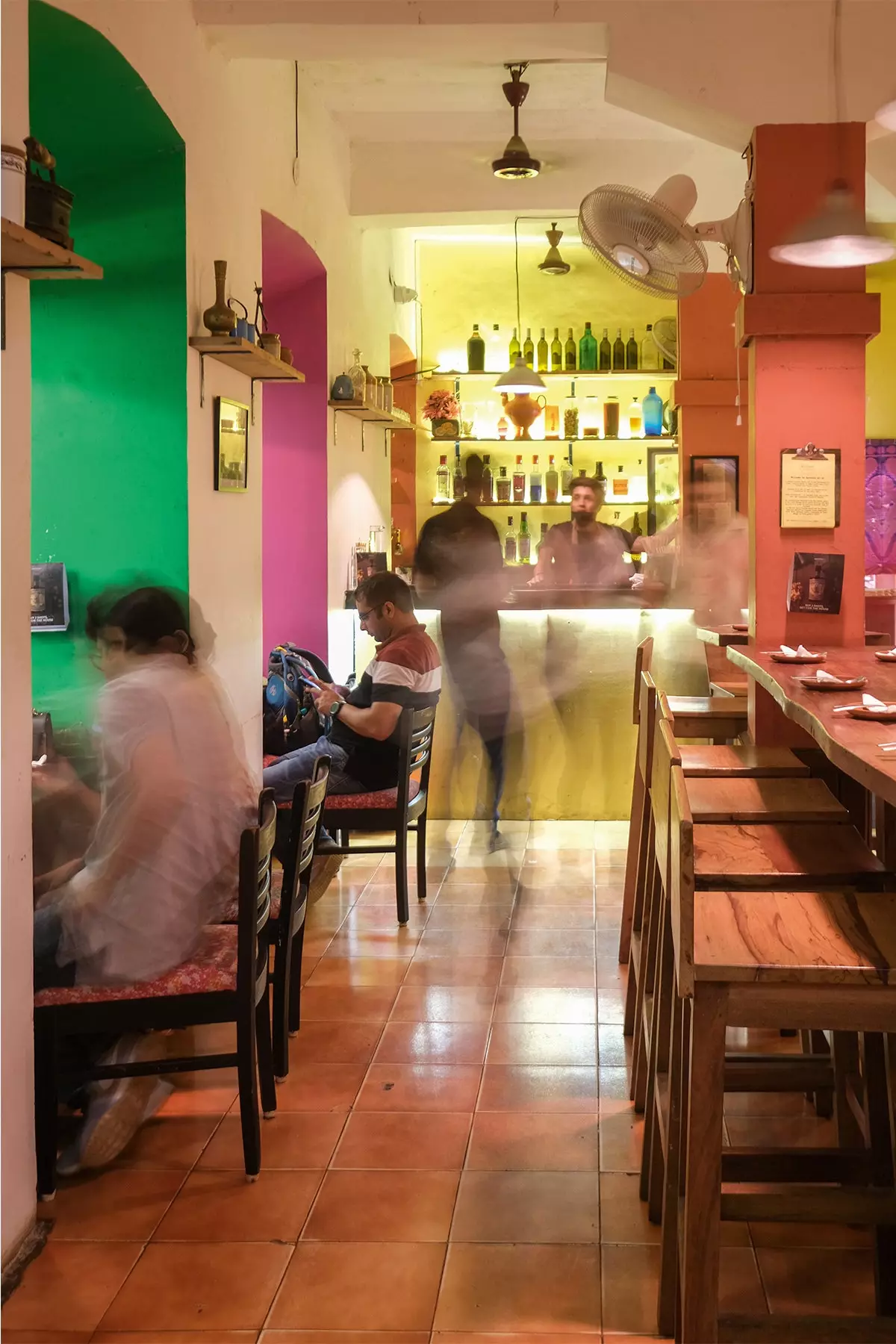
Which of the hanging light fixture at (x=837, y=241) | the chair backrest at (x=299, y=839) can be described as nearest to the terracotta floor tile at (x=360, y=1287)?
the chair backrest at (x=299, y=839)

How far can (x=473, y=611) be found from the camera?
577cm

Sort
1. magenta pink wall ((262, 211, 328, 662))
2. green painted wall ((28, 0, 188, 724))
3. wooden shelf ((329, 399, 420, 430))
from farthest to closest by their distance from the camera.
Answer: wooden shelf ((329, 399, 420, 430)) → magenta pink wall ((262, 211, 328, 662)) → green painted wall ((28, 0, 188, 724))

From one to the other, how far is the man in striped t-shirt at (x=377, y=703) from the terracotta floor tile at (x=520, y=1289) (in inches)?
89.8

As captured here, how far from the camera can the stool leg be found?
1.71m

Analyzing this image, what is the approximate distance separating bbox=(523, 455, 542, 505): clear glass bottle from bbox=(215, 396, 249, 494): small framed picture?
4646mm

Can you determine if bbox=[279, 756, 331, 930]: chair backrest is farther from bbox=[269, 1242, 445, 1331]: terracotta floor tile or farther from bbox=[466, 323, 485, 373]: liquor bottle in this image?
bbox=[466, 323, 485, 373]: liquor bottle

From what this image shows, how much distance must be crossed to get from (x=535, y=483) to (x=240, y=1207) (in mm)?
6986

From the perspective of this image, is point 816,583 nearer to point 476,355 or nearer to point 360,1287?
point 360,1287

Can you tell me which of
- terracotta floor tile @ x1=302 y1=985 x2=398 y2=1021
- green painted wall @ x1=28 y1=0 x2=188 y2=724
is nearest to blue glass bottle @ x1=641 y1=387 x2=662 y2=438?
green painted wall @ x1=28 y1=0 x2=188 y2=724

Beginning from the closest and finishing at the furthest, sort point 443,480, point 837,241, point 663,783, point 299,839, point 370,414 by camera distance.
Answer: point 663,783 < point 299,839 < point 837,241 < point 370,414 < point 443,480

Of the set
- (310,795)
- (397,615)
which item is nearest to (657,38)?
(397,615)

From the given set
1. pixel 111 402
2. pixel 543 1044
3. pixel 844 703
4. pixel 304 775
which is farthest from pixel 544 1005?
pixel 111 402

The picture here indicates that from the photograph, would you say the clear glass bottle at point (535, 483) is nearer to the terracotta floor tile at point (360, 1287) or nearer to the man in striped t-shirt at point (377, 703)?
the man in striped t-shirt at point (377, 703)

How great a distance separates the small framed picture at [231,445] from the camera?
4094mm
